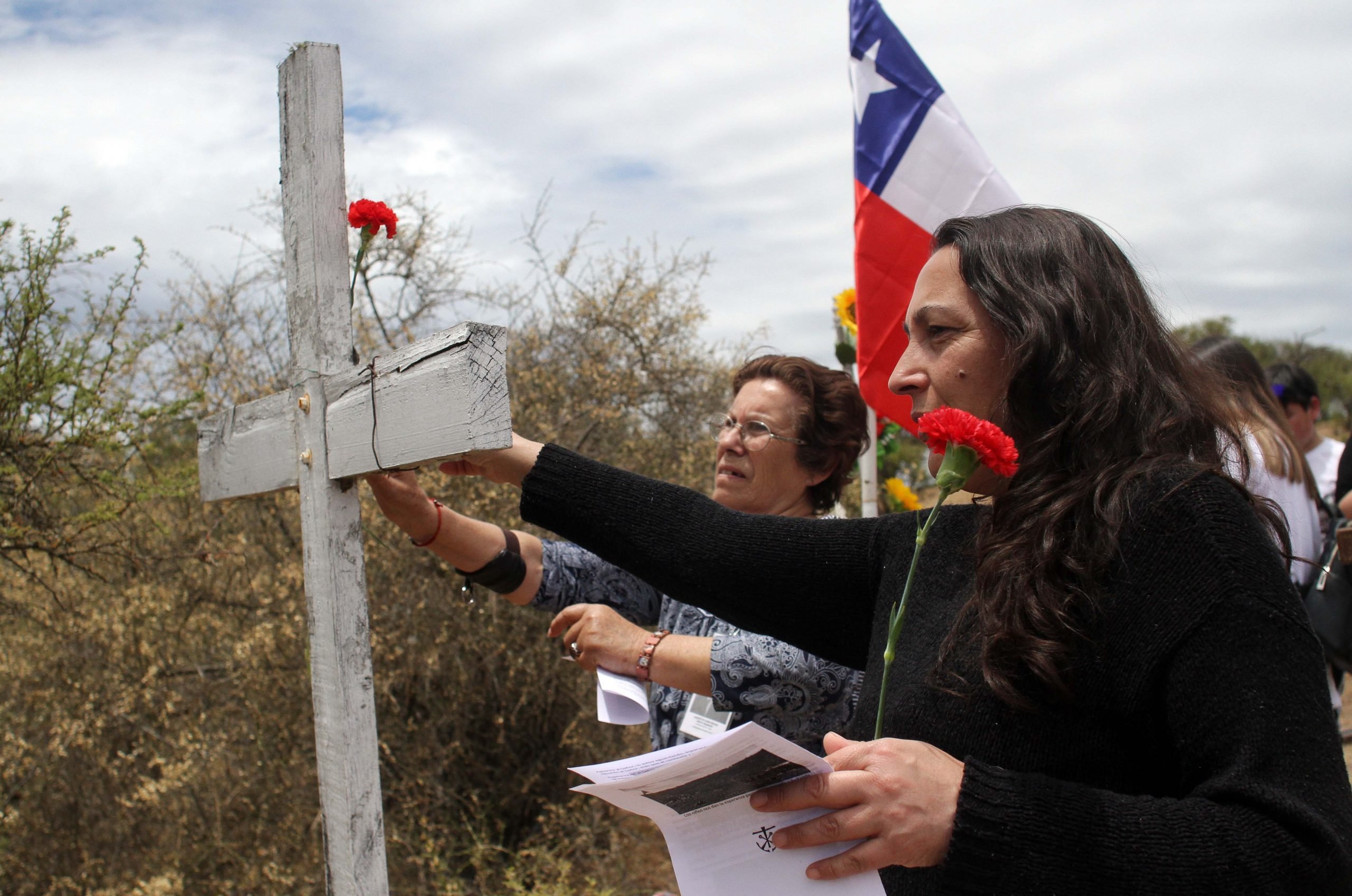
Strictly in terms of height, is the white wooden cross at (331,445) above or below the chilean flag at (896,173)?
below

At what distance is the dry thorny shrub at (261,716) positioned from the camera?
Result: 4.14 m

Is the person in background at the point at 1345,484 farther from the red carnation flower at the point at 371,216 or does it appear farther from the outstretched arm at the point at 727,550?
the red carnation flower at the point at 371,216

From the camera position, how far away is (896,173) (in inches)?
143

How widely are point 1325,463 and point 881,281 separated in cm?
248

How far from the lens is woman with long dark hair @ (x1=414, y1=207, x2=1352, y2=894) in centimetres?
98

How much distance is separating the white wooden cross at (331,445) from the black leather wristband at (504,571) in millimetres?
421

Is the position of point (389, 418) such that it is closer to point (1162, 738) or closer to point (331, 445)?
point (331, 445)

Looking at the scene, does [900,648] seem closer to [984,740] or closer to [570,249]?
[984,740]

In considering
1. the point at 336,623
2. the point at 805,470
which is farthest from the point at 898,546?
the point at 805,470

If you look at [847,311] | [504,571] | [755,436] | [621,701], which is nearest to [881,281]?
[847,311]

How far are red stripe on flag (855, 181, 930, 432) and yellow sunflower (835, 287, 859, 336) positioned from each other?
347mm

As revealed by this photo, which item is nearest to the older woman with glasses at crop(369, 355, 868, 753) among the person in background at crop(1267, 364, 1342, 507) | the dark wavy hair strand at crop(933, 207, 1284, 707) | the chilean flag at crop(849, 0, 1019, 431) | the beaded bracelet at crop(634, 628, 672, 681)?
the beaded bracelet at crop(634, 628, 672, 681)

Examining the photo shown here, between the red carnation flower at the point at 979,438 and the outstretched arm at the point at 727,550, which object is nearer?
the red carnation flower at the point at 979,438

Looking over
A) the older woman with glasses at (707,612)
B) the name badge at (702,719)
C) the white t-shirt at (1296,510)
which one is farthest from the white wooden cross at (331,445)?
Result: the white t-shirt at (1296,510)
